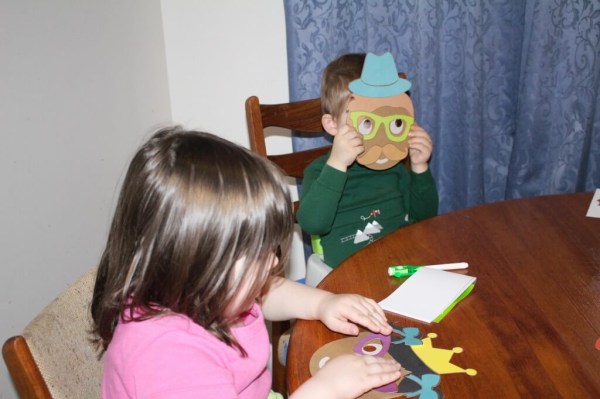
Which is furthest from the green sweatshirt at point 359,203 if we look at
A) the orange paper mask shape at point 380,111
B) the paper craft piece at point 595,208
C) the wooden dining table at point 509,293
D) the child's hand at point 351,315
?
the child's hand at point 351,315

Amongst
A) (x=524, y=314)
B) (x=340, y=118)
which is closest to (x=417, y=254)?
(x=524, y=314)

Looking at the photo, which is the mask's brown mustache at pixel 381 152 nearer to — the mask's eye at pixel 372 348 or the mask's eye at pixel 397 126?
the mask's eye at pixel 397 126

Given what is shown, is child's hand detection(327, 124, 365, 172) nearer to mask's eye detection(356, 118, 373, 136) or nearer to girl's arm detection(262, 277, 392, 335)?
mask's eye detection(356, 118, 373, 136)

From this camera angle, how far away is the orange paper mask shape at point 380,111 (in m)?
1.36

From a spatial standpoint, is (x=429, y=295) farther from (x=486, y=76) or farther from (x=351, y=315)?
(x=486, y=76)

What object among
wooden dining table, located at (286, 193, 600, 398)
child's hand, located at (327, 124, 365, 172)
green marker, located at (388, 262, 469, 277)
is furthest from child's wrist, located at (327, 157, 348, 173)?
green marker, located at (388, 262, 469, 277)

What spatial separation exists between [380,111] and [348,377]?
0.76 m

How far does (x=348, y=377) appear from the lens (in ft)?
2.47

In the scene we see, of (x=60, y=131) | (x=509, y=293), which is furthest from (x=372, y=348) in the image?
(x=60, y=131)

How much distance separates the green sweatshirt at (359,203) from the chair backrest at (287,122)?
0.22ft

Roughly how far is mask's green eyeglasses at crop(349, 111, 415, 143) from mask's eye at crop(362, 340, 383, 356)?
0.64m

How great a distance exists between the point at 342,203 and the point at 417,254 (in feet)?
1.40

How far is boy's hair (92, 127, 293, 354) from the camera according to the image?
2.43ft

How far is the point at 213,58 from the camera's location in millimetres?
1985
